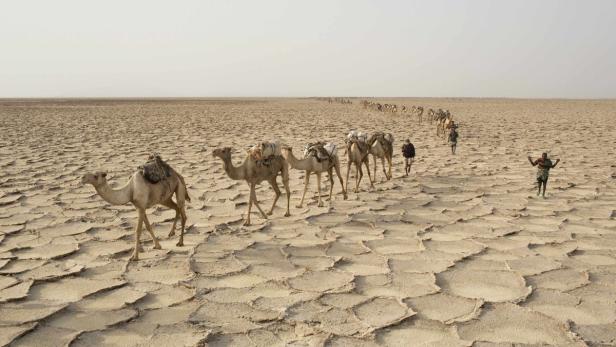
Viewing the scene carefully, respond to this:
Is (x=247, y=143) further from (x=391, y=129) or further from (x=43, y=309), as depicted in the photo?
(x=43, y=309)

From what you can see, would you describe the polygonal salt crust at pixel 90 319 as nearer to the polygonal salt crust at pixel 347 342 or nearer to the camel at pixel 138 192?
the camel at pixel 138 192

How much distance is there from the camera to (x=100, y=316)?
4000mm

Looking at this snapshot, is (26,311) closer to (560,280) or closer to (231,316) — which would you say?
(231,316)

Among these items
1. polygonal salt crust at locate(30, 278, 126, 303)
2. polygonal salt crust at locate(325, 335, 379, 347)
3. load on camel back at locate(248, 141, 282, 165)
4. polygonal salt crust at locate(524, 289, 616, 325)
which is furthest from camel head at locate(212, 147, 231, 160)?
polygonal salt crust at locate(524, 289, 616, 325)

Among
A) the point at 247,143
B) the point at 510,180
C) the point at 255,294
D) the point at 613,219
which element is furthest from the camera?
the point at 247,143

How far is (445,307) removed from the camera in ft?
13.6

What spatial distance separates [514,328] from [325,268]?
1.90 metres

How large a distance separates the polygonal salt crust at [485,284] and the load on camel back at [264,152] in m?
3.08

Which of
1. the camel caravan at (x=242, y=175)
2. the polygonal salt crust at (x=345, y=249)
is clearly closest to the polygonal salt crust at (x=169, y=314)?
the camel caravan at (x=242, y=175)

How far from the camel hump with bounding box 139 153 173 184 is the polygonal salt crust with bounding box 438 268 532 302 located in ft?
10.2

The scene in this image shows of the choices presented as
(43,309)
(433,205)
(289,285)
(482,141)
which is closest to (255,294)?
(289,285)

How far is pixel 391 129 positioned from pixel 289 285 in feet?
63.3

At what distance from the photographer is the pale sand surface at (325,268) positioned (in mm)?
3781

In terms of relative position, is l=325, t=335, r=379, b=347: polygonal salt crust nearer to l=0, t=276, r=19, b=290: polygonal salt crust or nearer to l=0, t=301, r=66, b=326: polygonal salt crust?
l=0, t=301, r=66, b=326: polygonal salt crust
